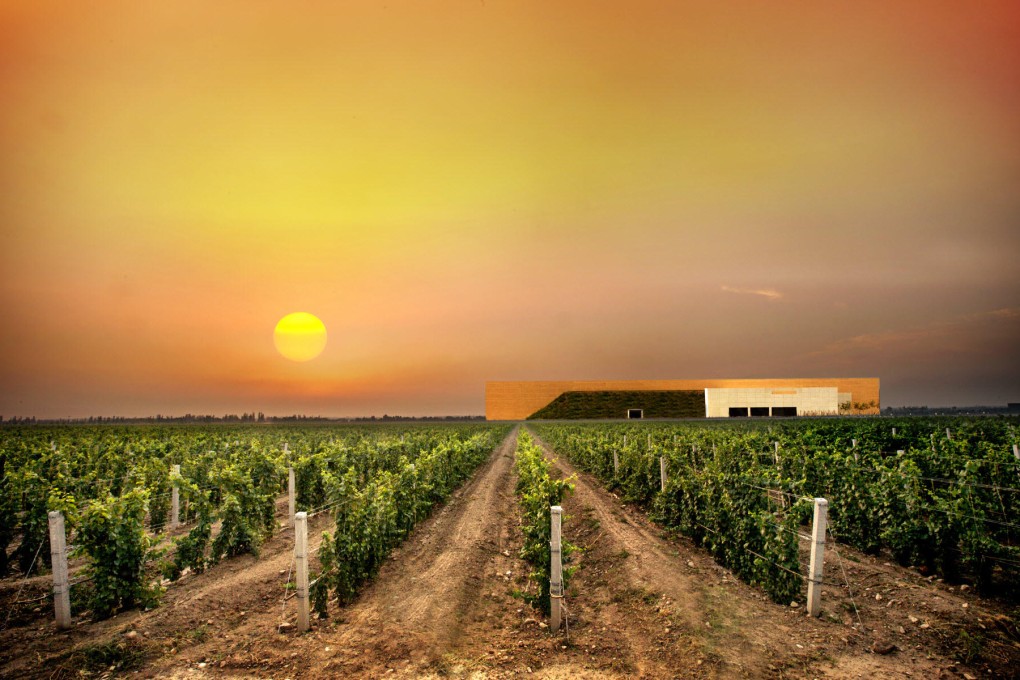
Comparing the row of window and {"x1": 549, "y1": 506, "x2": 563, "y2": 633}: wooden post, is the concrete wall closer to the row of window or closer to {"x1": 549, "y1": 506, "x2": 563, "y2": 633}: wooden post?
the row of window

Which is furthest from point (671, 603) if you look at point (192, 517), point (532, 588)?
point (192, 517)

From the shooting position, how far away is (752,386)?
277ft

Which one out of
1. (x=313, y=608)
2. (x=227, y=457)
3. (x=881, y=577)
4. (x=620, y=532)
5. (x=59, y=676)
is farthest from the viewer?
(x=227, y=457)

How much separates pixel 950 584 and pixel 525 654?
7.32 meters

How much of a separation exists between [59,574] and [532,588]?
696 cm

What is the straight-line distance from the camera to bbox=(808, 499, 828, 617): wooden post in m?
7.62

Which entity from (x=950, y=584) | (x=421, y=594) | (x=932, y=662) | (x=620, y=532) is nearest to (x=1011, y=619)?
(x=950, y=584)

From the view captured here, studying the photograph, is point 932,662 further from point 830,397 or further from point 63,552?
point 830,397

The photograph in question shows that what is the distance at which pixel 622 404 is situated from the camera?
85.9m

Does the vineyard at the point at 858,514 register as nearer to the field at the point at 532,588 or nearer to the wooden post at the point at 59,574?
the field at the point at 532,588

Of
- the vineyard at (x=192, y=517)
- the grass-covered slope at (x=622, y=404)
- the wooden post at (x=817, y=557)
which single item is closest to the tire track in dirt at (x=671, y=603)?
the wooden post at (x=817, y=557)

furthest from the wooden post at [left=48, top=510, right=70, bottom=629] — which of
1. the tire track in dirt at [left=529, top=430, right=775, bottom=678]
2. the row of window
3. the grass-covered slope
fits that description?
the row of window

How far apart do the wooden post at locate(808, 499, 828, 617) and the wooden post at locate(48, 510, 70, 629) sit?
10461 mm

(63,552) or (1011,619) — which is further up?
(63,552)
